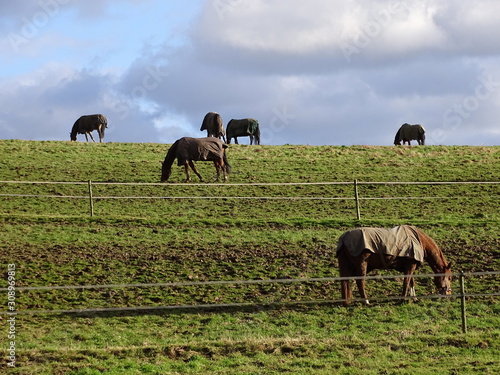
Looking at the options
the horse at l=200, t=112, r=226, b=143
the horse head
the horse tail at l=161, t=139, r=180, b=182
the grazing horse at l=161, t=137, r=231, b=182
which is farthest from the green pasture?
the horse at l=200, t=112, r=226, b=143

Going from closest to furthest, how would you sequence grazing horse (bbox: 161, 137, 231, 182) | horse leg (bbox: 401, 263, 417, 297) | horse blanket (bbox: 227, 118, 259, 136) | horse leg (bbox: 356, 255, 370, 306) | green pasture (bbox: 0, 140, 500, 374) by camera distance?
1. green pasture (bbox: 0, 140, 500, 374)
2. horse leg (bbox: 356, 255, 370, 306)
3. horse leg (bbox: 401, 263, 417, 297)
4. grazing horse (bbox: 161, 137, 231, 182)
5. horse blanket (bbox: 227, 118, 259, 136)

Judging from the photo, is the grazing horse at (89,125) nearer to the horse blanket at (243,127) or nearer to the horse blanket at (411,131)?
the horse blanket at (243,127)

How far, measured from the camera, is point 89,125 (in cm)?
4281

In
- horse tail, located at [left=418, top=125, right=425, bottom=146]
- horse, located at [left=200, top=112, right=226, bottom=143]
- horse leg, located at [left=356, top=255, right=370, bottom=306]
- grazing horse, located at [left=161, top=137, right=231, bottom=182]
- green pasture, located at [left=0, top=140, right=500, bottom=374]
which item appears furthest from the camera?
horse tail, located at [left=418, top=125, right=425, bottom=146]

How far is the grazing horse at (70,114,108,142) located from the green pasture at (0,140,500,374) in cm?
981

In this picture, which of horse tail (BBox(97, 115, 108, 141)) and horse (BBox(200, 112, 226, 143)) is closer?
horse (BBox(200, 112, 226, 143))

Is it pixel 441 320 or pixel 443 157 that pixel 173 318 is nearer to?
pixel 441 320

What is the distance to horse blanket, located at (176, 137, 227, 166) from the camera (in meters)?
27.3

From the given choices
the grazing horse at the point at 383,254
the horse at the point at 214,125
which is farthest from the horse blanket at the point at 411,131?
the grazing horse at the point at 383,254

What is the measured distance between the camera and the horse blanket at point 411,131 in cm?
4781

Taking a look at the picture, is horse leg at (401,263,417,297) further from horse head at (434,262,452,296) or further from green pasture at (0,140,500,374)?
horse head at (434,262,452,296)

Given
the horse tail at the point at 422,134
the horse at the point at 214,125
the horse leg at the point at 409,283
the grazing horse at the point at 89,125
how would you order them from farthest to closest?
the horse tail at the point at 422,134, the grazing horse at the point at 89,125, the horse at the point at 214,125, the horse leg at the point at 409,283

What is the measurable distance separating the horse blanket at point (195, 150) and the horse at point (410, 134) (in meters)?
21.9

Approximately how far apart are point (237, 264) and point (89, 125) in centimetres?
2687
